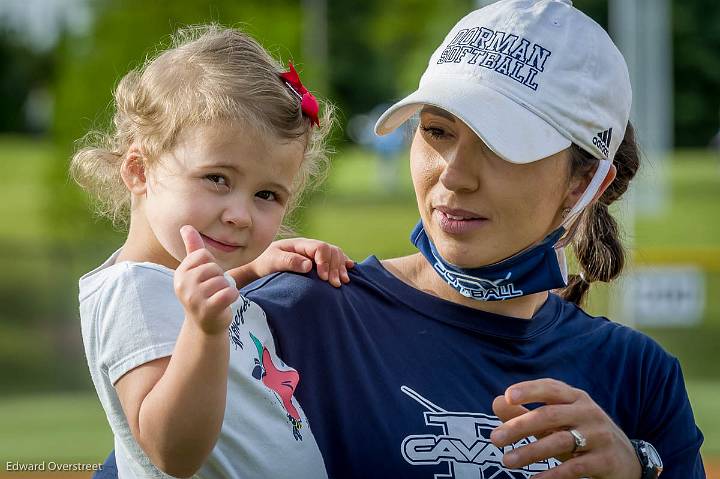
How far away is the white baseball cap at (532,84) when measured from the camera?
2.30 metres

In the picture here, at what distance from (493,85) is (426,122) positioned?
0.51 ft

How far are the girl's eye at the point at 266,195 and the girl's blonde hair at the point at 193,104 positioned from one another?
11 cm

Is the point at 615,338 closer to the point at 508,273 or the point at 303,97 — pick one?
the point at 508,273

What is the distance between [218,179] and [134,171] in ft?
0.72

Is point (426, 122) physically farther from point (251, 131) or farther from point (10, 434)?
point (10, 434)

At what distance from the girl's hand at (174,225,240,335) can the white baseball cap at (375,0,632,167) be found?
0.65 m

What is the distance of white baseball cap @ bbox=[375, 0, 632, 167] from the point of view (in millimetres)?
2299

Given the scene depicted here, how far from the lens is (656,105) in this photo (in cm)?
3191

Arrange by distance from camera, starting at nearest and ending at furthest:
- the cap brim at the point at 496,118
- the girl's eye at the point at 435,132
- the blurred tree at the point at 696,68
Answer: the cap brim at the point at 496,118 < the girl's eye at the point at 435,132 < the blurred tree at the point at 696,68

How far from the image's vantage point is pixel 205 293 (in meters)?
1.85

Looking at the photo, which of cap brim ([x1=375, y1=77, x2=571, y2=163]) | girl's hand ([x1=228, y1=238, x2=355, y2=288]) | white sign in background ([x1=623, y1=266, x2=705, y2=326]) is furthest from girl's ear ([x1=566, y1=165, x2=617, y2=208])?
white sign in background ([x1=623, y1=266, x2=705, y2=326])

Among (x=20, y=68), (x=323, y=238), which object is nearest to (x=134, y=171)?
(x=323, y=238)

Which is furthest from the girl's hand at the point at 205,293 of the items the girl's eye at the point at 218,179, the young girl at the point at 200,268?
the girl's eye at the point at 218,179

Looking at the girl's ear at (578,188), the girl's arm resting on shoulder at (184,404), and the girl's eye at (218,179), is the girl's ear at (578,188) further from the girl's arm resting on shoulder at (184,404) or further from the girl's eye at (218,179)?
the girl's arm resting on shoulder at (184,404)
